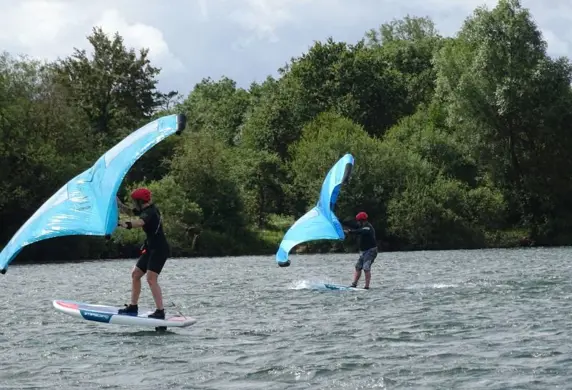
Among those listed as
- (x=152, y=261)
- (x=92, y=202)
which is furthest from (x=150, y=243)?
(x=92, y=202)

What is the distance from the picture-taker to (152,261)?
59.3 feet

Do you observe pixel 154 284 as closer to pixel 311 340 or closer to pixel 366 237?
pixel 311 340

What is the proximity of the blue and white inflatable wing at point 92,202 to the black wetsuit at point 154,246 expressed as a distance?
25.4 inches

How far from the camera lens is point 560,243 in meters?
64.0

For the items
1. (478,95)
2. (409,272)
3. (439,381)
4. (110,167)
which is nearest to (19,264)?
(409,272)

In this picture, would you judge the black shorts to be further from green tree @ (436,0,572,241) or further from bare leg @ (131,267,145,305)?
green tree @ (436,0,572,241)

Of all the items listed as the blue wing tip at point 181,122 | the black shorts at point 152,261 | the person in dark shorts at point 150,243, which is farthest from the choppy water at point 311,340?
the blue wing tip at point 181,122

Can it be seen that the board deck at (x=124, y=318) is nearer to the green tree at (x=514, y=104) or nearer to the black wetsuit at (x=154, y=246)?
the black wetsuit at (x=154, y=246)

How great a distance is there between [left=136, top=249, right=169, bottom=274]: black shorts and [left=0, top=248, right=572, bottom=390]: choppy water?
3.97 ft

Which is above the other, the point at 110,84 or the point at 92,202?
the point at 110,84

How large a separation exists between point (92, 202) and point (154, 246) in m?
1.31

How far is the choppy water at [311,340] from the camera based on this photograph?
13.9 meters

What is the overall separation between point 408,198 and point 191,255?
533 inches

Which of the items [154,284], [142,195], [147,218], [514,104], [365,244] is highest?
[514,104]
